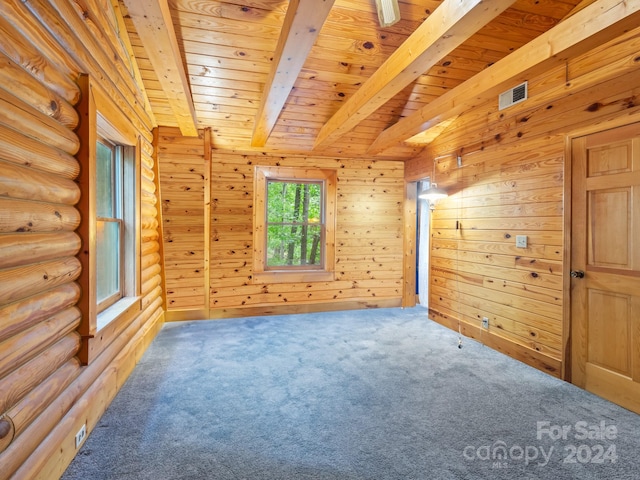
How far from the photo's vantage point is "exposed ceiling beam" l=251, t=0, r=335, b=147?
172cm

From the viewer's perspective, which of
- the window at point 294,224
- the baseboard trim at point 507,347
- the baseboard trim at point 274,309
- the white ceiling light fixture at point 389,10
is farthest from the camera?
the window at point 294,224

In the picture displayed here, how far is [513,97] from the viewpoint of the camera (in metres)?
3.10

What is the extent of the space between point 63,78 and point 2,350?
4.49 feet

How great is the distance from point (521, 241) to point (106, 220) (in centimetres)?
367

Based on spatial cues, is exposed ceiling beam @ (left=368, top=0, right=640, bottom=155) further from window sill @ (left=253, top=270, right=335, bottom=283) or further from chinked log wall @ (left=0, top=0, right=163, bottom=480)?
chinked log wall @ (left=0, top=0, right=163, bottom=480)

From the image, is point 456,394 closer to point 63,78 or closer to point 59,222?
point 59,222

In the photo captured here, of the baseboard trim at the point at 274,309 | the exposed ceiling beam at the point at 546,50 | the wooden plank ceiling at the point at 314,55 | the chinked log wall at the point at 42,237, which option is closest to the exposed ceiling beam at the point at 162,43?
the wooden plank ceiling at the point at 314,55

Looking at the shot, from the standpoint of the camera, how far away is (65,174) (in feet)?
5.73

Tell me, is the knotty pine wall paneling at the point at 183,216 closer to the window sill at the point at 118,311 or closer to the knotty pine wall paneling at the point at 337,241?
the knotty pine wall paneling at the point at 337,241

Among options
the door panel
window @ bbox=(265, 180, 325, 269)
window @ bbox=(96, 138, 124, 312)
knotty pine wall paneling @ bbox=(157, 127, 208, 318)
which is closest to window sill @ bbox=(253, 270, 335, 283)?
window @ bbox=(265, 180, 325, 269)

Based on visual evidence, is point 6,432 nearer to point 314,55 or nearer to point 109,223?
point 109,223

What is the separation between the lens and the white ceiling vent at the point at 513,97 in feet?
9.86

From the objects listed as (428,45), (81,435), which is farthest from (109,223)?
(428,45)

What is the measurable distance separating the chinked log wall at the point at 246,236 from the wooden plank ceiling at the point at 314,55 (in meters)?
0.53
